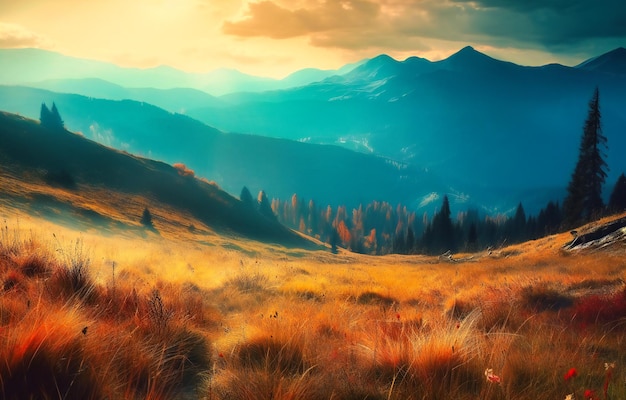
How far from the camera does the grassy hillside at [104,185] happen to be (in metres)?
46.4

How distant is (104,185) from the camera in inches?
2542

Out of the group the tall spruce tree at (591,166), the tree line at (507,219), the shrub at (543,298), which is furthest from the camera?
the tree line at (507,219)

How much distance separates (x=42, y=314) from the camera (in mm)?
3197

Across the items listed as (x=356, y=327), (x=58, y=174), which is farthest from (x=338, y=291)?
(x=58, y=174)

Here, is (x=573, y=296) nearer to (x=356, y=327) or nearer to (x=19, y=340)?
(x=356, y=327)

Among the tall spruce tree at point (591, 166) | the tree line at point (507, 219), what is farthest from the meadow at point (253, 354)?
the tall spruce tree at point (591, 166)

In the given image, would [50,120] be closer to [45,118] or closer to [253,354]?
[45,118]

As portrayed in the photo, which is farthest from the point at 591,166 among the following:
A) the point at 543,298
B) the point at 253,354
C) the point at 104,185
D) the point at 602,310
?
the point at 104,185

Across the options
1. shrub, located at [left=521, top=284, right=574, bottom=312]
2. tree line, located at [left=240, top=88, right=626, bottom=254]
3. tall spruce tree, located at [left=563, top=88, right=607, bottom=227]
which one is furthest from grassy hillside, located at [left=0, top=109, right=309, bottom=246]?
tall spruce tree, located at [left=563, top=88, right=607, bottom=227]

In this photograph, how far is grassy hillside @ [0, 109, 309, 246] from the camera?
46416 millimetres

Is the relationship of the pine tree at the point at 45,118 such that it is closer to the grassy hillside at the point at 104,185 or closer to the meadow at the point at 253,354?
the grassy hillside at the point at 104,185

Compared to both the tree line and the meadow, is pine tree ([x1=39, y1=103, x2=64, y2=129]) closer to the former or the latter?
the tree line

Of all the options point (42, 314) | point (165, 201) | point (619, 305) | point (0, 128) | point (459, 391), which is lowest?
point (165, 201)

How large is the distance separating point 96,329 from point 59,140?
8526cm
